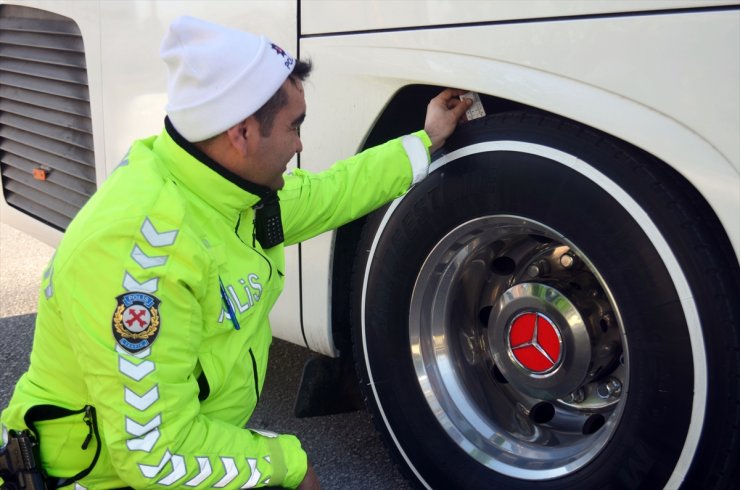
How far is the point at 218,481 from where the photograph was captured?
1683 mm

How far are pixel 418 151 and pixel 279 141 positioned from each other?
0.40m

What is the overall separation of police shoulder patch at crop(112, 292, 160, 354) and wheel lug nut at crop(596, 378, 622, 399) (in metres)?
1.06

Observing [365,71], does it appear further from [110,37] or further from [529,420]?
[110,37]

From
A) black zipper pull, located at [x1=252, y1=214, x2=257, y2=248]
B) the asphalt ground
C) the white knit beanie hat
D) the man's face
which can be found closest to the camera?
the white knit beanie hat

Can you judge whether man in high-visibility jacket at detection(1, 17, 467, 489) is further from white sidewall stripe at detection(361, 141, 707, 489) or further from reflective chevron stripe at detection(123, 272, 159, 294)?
white sidewall stripe at detection(361, 141, 707, 489)

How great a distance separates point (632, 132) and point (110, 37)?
1813 mm

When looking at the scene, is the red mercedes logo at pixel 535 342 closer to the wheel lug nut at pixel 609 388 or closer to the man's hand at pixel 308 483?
the wheel lug nut at pixel 609 388

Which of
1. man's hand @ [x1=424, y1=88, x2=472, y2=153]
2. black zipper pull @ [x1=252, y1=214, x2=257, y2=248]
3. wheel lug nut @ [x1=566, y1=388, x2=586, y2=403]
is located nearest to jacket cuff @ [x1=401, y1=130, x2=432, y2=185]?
man's hand @ [x1=424, y1=88, x2=472, y2=153]

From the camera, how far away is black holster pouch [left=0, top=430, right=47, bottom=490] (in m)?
1.77

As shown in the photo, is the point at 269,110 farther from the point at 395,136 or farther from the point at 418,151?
the point at 395,136

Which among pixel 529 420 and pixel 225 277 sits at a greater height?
pixel 225 277

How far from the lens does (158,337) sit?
1.59 metres

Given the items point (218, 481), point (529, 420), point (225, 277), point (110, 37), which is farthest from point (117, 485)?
point (110, 37)

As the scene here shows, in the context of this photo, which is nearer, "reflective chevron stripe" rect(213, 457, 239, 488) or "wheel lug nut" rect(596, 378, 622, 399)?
"reflective chevron stripe" rect(213, 457, 239, 488)
